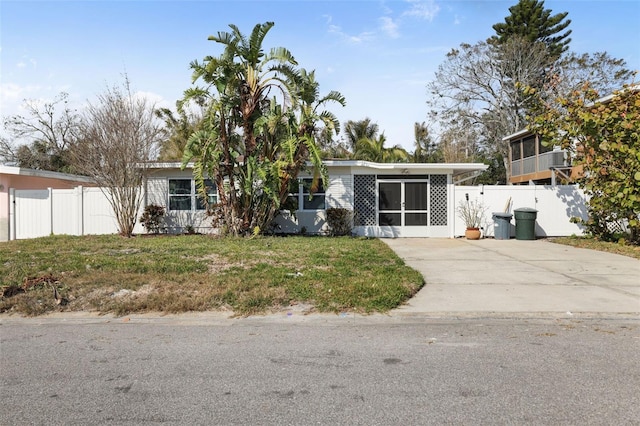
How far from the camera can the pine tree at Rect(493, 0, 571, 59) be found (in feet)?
126

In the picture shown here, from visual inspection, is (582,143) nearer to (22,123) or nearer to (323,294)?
(323,294)

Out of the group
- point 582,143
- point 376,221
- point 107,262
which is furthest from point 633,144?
point 107,262

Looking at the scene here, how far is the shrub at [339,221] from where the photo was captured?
16.7 m

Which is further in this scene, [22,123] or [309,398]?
[22,123]

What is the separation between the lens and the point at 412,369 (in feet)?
13.8

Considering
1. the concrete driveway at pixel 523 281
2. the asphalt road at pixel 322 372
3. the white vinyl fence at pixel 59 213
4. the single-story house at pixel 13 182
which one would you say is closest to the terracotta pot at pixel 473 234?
the concrete driveway at pixel 523 281

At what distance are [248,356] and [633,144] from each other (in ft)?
43.3

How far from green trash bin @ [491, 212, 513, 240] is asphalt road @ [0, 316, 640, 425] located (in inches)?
433

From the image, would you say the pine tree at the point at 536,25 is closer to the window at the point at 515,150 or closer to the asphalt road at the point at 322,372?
the window at the point at 515,150

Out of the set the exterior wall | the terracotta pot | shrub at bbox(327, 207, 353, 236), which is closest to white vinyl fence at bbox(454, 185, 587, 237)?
the terracotta pot

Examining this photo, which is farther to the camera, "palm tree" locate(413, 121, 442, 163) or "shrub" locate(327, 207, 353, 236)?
"palm tree" locate(413, 121, 442, 163)

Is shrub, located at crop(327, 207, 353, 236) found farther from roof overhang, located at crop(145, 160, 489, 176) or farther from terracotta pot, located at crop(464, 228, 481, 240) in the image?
terracotta pot, located at crop(464, 228, 481, 240)

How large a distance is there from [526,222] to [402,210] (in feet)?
14.7

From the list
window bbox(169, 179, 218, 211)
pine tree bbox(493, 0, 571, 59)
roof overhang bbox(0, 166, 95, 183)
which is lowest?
window bbox(169, 179, 218, 211)
